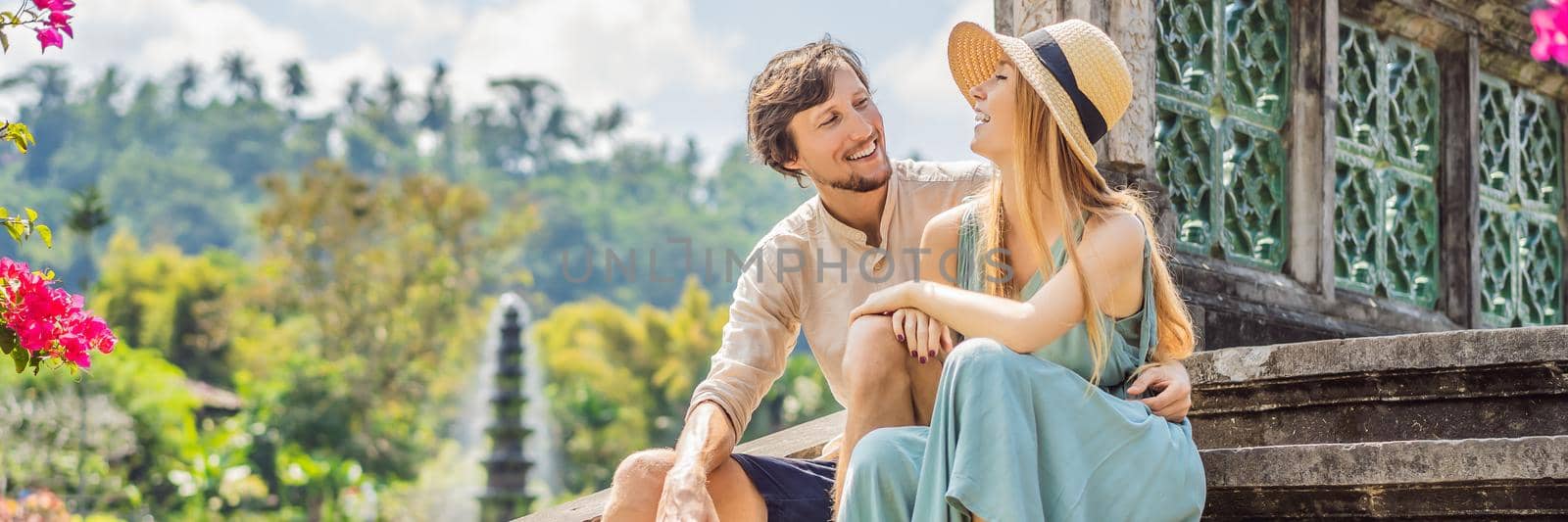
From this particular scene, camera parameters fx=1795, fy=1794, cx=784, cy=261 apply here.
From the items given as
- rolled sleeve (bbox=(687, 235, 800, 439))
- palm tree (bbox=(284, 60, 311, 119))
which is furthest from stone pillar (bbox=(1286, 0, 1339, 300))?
palm tree (bbox=(284, 60, 311, 119))

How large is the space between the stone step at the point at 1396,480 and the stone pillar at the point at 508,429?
16993 mm

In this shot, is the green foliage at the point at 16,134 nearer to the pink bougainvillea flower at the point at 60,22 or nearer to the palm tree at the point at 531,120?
the pink bougainvillea flower at the point at 60,22

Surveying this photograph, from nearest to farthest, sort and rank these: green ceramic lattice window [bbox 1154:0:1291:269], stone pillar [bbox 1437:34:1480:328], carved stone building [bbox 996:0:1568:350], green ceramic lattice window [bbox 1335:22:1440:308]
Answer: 1. carved stone building [bbox 996:0:1568:350]
2. green ceramic lattice window [bbox 1154:0:1291:269]
3. green ceramic lattice window [bbox 1335:22:1440:308]
4. stone pillar [bbox 1437:34:1480:328]

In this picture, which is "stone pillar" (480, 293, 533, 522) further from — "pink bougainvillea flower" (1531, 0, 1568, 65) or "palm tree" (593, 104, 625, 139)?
"palm tree" (593, 104, 625, 139)

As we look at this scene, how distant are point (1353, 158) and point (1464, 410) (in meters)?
2.32

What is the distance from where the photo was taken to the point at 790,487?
3.29 m

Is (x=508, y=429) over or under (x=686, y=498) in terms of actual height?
under

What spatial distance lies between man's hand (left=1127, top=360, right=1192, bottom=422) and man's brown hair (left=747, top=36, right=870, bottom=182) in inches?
42.6

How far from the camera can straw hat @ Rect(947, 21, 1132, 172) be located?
2.94 m

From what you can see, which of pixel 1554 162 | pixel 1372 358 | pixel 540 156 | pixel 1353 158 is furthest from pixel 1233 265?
pixel 540 156

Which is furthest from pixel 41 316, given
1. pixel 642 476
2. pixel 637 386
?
pixel 637 386

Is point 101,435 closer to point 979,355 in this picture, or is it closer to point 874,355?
point 874,355

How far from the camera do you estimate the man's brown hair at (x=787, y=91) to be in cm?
374

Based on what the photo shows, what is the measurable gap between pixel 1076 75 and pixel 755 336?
3.16 ft
